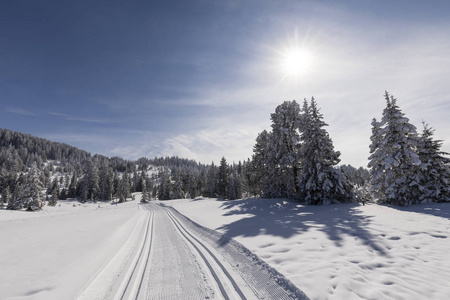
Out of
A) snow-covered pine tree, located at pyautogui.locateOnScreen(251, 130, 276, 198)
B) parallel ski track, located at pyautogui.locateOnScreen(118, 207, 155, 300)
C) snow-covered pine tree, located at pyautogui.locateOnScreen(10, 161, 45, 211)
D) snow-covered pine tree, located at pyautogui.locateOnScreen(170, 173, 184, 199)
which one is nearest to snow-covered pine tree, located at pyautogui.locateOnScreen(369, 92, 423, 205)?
snow-covered pine tree, located at pyautogui.locateOnScreen(251, 130, 276, 198)

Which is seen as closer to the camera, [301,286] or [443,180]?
[301,286]

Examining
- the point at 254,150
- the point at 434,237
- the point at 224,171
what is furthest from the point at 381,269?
the point at 224,171

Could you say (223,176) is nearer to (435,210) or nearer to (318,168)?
(318,168)

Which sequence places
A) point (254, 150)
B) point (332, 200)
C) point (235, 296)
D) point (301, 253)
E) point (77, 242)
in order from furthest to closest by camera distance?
point (254, 150)
point (332, 200)
point (77, 242)
point (301, 253)
point (235, 296)

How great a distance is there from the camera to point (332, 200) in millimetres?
19703

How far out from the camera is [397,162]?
18031mm

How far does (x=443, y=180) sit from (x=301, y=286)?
22.1 metres

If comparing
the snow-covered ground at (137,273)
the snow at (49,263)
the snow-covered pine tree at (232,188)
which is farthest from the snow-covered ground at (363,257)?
the snow-covered pine tree at (232,188)

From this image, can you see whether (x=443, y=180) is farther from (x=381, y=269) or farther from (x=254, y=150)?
(x=254, y=150)

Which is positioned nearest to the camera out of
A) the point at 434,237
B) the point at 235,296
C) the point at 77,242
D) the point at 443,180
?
the point at 235,296

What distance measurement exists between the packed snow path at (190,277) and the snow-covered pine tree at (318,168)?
571 inches

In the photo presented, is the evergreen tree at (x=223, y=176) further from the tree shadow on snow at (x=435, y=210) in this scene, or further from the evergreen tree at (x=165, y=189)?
the tree shadow on snow at (x=435, y=210)

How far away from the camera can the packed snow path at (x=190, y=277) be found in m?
4.64

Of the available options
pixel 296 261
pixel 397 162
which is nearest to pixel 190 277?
pixel 296 261
